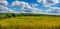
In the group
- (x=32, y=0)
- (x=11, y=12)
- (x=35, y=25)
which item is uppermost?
(x=32, y=0)

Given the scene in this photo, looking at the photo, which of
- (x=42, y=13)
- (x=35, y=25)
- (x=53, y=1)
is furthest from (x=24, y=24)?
(x=53, y=1)

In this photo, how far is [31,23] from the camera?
272cm

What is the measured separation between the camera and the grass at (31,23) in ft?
8.85

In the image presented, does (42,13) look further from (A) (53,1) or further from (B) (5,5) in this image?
(B) (5,5)

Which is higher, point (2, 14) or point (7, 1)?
point (7, 1)

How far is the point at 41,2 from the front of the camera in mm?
2818

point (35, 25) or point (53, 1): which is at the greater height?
point (53, 1)

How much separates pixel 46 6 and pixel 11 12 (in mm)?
576

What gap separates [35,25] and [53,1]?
0.48m

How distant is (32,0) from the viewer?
281 centimetres

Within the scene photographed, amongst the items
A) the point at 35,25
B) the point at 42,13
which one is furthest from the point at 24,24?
the point at 42,13

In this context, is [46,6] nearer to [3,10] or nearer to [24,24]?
[24,24]

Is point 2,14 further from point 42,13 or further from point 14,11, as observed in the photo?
point 42,13

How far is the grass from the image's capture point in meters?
2.70
